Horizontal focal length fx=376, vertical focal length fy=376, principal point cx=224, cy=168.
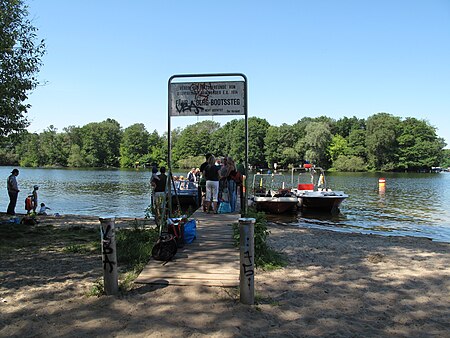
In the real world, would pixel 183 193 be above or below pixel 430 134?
below

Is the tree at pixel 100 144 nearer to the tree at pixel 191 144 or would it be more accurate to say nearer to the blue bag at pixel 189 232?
the tree at pixel 191 144

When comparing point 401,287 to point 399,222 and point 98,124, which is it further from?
point 98,124

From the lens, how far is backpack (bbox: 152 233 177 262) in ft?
20.8

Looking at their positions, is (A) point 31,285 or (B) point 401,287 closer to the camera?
(A) point 31,285

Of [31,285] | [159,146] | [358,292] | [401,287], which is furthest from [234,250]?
[159,146]

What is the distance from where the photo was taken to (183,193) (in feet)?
68.0

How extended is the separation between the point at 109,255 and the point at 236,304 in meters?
1.83

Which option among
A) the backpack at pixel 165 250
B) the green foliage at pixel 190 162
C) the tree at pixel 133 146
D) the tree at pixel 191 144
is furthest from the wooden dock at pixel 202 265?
the tree at pixel 133 146

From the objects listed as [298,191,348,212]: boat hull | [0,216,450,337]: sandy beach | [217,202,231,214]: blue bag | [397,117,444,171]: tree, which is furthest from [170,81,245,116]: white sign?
[397,117,444,171]: tree

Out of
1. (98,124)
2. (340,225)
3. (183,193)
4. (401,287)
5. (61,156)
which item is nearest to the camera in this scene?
(401,287)

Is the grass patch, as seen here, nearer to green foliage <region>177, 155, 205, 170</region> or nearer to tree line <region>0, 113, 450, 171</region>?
tree line <region>0, 113, 450, 171</region>

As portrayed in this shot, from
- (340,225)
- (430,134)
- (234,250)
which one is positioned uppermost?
(430,134)

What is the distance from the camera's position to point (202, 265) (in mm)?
6125

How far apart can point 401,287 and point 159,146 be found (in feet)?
380
